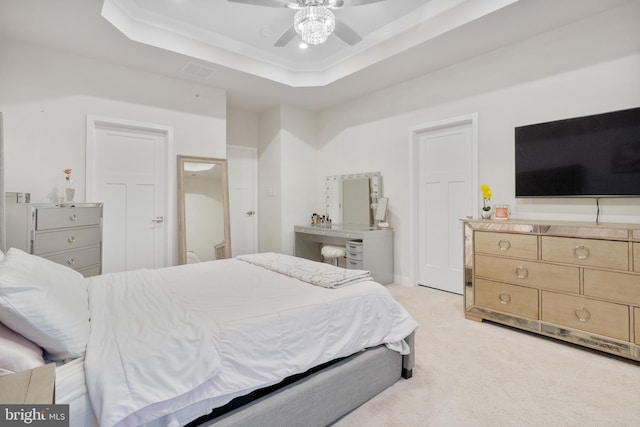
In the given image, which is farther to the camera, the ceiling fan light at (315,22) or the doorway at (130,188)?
the doorway at (130,188)

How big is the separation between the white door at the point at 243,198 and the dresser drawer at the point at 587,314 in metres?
4.25

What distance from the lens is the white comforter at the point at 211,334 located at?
1051mm

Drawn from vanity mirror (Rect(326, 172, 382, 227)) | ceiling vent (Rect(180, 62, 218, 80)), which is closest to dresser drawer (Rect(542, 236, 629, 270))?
vanity mirror (Rect(326, 172, 382, 227))

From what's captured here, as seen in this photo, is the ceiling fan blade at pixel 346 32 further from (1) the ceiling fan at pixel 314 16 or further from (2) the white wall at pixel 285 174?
(2) the white wall at pixel 285 174

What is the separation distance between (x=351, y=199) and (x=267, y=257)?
238cm

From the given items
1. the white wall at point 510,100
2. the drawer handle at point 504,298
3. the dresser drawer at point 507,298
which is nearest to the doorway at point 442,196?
the white wall at point 510,100

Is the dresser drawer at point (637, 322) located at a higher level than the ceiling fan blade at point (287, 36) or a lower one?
lower

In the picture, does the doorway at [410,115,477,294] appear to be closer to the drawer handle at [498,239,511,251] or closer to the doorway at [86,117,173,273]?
the drawer handle at [498,239,511,251]

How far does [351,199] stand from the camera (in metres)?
4.88

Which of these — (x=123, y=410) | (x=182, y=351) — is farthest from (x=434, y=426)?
(x=123, y=410)

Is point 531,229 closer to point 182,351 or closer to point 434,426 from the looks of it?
point 434,426

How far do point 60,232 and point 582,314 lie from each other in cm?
434

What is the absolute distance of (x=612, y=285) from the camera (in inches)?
87.1

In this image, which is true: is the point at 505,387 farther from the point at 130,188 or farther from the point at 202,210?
the point at 130,188
